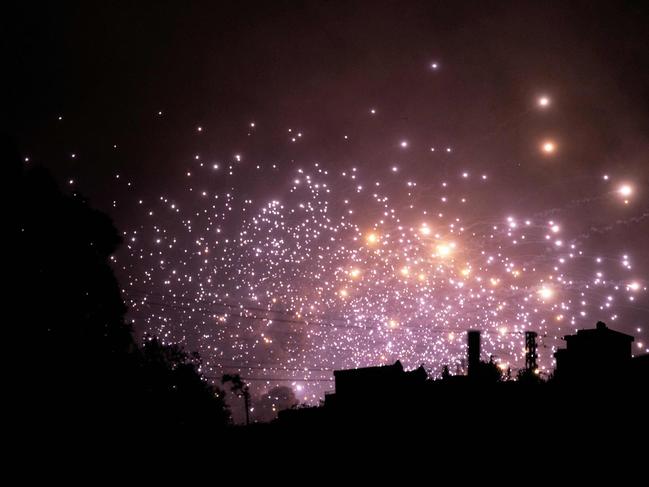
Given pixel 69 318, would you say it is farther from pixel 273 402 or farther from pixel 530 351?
pixel 273 402

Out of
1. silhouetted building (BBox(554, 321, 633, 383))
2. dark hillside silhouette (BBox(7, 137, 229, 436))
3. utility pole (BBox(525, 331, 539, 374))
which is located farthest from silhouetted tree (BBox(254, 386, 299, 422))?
silhouetted building (BBox(554, 321, 633, 383))

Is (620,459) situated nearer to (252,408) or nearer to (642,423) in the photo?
(642,423)

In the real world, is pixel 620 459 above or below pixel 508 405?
below

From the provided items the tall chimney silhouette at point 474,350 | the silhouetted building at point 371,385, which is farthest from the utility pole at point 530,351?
the silhouetted building at point 371,385

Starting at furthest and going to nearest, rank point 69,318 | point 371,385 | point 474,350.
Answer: point 474,350 < point 69,318 < point 371,385

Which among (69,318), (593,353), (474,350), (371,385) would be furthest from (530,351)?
(69,318)

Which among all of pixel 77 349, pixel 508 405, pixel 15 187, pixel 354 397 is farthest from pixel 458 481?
pixel 15 187

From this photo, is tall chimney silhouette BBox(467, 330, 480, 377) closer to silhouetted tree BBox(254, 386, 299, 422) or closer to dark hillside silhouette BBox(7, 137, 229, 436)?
dark hillside silhouette BBox(7, 137, 229, 436)
